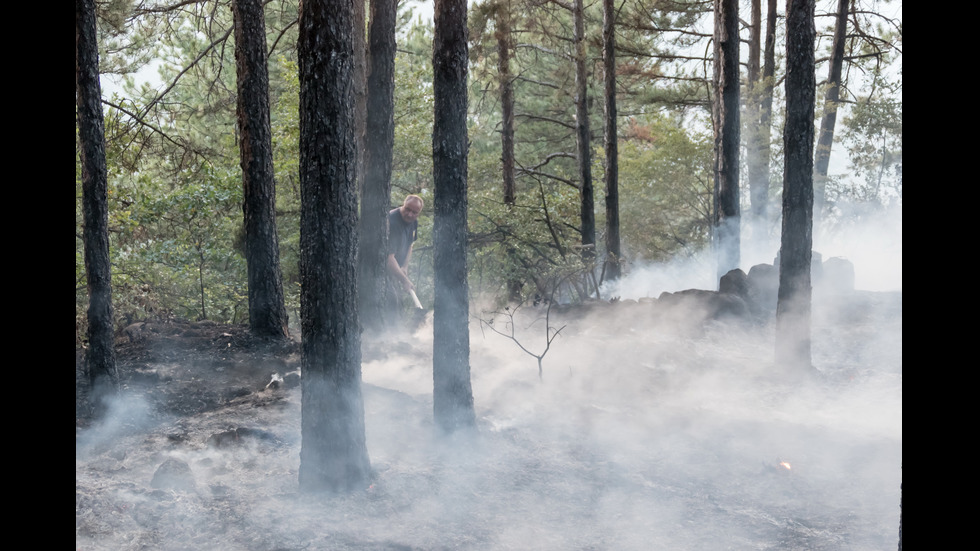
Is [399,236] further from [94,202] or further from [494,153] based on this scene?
Result: [494,153]

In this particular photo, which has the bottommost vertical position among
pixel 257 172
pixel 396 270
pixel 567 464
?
pixel 567 464

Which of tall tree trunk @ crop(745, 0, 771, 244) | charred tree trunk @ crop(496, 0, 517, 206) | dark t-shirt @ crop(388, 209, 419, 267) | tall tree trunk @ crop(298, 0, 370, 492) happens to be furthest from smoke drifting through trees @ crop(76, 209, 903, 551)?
tall tree trunk @ crop(745, 0, 771, 244)

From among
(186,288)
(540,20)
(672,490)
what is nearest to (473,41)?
(540,20)

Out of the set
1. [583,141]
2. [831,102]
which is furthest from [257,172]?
[831,102]

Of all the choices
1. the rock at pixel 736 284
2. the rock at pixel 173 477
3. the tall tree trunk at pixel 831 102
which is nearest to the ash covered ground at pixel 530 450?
the rock at pixel 173 477

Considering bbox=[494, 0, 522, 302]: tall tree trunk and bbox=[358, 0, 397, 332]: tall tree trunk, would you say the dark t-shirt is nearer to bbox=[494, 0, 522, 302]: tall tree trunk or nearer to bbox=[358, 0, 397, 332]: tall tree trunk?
bbox=[358, 0, 397, 332]: tall tree trunk

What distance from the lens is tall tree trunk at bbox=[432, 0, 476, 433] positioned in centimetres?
674

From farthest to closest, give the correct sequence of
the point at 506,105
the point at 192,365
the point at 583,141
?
the point at 506,105
the point at 583,141
the point at 192,365

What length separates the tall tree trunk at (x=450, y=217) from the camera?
6738 millimetres

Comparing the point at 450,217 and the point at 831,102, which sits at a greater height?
the point at 831,102

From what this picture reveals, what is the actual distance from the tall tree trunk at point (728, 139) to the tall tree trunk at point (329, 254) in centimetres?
→ 1055

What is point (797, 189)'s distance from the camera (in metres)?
9.58

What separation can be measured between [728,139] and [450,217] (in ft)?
31.8
